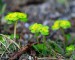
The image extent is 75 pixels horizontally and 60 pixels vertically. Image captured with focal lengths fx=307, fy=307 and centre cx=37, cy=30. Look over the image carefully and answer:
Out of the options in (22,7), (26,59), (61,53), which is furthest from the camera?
(22,7)

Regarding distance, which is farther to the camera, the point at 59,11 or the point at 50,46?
the point at 59,11

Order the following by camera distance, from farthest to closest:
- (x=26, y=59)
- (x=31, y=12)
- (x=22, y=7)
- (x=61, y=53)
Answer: (x=22, y=7) → (x=31, y=12) → (x=61, y=53) → (x=26, y=59)

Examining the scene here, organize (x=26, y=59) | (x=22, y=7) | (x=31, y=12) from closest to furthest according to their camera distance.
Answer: (x=26, y=59) < (x=31, y=12) < (x=22, y=7)

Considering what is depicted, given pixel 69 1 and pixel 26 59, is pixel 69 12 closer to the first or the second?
pixel 69 1

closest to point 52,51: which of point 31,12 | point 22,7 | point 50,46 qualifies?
point 50,46

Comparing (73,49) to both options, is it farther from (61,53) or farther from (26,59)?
(26,59)

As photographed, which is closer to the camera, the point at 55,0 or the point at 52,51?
the point at 52,51

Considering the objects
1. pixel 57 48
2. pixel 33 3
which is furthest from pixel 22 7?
pixel 57 48

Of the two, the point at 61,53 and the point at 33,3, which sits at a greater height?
the point at 33,3

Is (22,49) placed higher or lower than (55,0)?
lower
